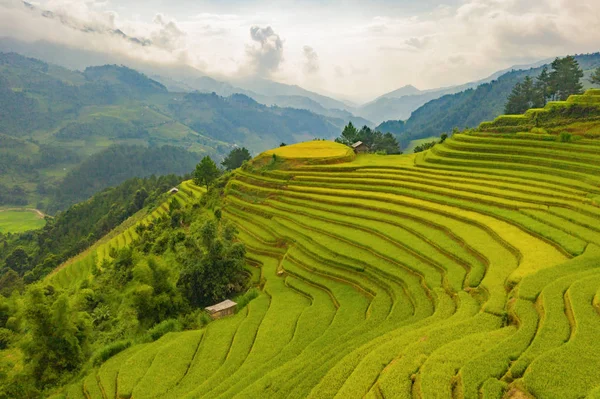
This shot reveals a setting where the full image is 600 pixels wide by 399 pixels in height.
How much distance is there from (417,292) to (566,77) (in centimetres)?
5882

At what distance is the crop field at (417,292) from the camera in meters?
11.1

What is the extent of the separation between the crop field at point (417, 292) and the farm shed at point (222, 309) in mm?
1444

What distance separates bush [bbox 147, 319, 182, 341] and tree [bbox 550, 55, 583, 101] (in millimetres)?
65224

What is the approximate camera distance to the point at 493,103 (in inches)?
5989

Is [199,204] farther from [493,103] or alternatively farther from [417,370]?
[493,103]

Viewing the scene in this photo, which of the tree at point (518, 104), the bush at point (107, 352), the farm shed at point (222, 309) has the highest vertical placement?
the tree at point (518, 104)

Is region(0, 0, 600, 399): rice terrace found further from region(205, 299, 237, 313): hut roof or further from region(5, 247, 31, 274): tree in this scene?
region(5, 247, 31, 274): tree

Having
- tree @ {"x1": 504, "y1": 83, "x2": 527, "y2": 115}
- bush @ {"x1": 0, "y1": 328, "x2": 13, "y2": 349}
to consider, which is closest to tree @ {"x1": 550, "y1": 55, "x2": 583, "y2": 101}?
tree @ {"x1": 504, "y1": 83, "x2": 527, "y2": 115}

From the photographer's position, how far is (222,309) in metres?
22.8

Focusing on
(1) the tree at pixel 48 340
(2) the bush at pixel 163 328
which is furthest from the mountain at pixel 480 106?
(1) the tree at pixel 48 340

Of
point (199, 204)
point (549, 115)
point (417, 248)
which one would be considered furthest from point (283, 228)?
point (549, 115)

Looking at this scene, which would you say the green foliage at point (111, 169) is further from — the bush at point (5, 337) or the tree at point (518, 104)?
the tree at point (518, 104)

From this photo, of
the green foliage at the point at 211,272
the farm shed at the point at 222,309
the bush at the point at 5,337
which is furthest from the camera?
the bush at the point at 5,337

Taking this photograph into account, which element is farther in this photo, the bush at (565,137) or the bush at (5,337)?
the bush at (565,137)
